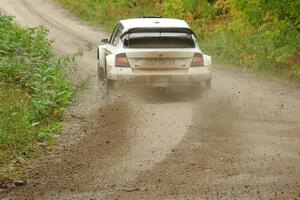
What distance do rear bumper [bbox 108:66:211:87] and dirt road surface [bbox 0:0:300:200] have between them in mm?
438

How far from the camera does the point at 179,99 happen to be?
13.2 metres

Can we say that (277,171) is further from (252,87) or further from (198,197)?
(252,87)

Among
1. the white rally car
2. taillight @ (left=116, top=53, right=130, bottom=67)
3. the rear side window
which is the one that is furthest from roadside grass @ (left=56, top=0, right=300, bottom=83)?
taillight @ (left=116, top=53, right=130, bottom=67)

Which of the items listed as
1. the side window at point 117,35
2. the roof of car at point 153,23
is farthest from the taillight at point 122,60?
the side window at point 117,35

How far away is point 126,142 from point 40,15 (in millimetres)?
24345

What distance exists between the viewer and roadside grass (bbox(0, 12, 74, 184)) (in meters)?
8.80

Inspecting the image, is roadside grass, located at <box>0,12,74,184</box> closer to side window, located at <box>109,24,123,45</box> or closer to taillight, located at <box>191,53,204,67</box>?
side window, located at <box>109,24,123,45</box>

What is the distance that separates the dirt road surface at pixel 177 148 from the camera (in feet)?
23.3

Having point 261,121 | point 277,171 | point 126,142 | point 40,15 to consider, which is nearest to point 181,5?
point 40,15

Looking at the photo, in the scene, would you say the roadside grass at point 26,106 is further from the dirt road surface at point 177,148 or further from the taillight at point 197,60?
the taillight at point 197,60

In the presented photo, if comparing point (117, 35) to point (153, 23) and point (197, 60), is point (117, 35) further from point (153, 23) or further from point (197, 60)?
point (197, 60)

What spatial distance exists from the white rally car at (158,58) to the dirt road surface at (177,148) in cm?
51

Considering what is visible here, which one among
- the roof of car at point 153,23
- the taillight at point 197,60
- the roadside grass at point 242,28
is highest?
the roof of car at point 153,23

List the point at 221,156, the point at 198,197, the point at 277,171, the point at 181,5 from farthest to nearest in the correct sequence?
the point at 181,5
the point at 221,156
the point at 277,171
the point at 198,197
